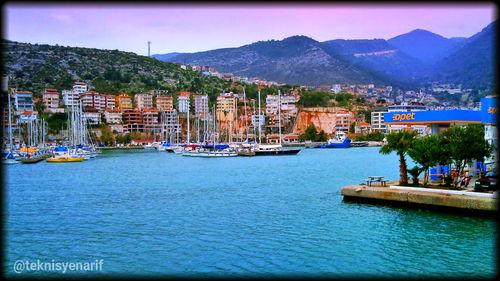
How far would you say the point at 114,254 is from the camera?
505 inches

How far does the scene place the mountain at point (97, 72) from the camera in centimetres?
11819

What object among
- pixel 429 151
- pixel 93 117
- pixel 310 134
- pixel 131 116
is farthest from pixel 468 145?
pixel 131 116

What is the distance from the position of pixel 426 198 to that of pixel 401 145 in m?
3.32

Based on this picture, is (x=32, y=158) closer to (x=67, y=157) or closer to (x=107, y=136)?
(x=67, y=157)

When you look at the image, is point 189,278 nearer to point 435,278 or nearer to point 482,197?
point 435,278

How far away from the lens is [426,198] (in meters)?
17.2

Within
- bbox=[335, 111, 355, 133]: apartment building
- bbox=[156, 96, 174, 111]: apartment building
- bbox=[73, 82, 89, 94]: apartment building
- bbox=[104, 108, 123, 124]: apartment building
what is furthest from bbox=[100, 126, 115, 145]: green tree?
bbox=[335, 111, 355, 133]: apartment building

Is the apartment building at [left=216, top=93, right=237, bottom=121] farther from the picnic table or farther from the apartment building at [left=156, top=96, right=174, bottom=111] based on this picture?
the picnic table

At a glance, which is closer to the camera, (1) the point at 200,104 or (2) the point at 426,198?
(2) the point at 426,198

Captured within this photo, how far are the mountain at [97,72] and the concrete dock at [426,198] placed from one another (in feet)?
333

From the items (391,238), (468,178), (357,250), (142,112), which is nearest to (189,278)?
(357,250)

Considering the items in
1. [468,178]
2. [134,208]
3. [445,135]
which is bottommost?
[134,208]

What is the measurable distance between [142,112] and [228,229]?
309 feet

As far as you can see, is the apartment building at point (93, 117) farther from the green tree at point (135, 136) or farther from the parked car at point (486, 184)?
the parked car at point (486, 184)
